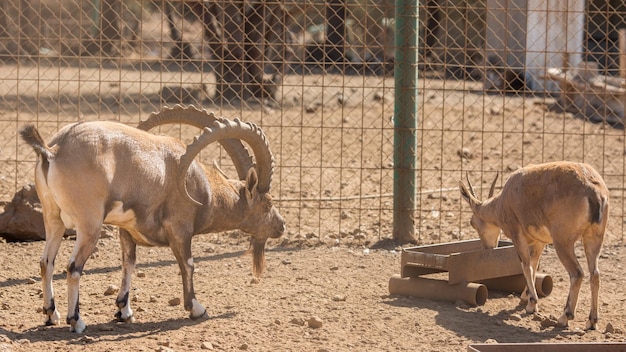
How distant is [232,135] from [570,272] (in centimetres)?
250

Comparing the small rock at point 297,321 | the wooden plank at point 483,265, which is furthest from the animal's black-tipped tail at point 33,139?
the wooden plank at point 483,265

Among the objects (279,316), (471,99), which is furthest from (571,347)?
(471,99)

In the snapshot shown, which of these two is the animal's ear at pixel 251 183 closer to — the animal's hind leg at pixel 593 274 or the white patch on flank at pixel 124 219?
the white patch on flank at pixel 124 219

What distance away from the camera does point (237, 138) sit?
23.6 feet

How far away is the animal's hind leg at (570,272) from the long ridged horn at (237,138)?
6.99 ft

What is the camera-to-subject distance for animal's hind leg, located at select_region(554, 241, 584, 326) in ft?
22.8

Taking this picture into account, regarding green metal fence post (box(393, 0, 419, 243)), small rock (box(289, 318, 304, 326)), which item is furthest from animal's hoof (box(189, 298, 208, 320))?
green metal fence post (box(393, 0, 419, 243))

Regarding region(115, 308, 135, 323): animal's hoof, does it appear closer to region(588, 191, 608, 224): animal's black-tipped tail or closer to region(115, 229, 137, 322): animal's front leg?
region(115, 229, 137, 322): animal's front leg

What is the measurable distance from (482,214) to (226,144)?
81.4 inches

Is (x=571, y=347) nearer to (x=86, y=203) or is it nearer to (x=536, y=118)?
(x=86, y=203)

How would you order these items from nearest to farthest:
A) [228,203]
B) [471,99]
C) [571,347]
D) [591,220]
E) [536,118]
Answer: [571,347] < [591,220] < [228,203] < [536,118] < [471,99]

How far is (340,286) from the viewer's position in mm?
8094

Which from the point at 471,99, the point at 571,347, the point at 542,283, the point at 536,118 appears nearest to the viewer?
the point at 571,347

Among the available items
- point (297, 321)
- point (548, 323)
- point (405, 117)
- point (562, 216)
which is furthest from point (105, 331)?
point (405, 117)
